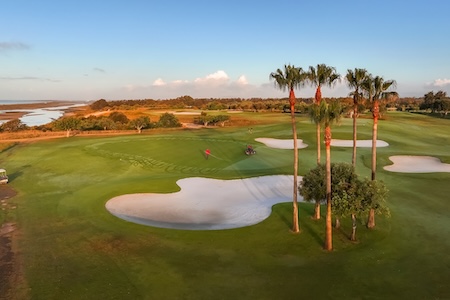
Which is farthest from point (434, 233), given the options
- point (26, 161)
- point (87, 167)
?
point (26, 161)

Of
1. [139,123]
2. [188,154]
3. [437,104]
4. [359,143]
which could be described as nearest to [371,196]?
[188,154]

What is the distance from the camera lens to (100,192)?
31.4m

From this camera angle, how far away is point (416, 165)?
1647 inches

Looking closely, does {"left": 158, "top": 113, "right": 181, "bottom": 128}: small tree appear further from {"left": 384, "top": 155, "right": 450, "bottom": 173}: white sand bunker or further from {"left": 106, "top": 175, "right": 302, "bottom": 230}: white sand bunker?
{"left": 384, "top": 155, "right": 450, "bottom": 173}: white sand bunker

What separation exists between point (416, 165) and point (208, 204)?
88.0ft

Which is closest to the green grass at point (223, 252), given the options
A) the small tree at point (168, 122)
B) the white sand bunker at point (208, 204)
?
the white sand bunker at point (208, 204)

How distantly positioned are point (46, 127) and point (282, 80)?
244ft

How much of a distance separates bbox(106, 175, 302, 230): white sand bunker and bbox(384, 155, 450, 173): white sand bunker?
1347 centimetres

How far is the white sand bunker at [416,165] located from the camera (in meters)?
39.1

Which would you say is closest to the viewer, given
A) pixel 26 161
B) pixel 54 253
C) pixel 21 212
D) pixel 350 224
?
pixel 54 253

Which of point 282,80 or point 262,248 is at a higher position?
point 282,80

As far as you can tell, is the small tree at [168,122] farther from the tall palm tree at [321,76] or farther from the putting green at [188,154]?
the tall palm tree at [321,76]

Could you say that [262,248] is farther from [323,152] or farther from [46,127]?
[46,127]

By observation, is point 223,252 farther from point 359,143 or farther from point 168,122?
point 168,122
